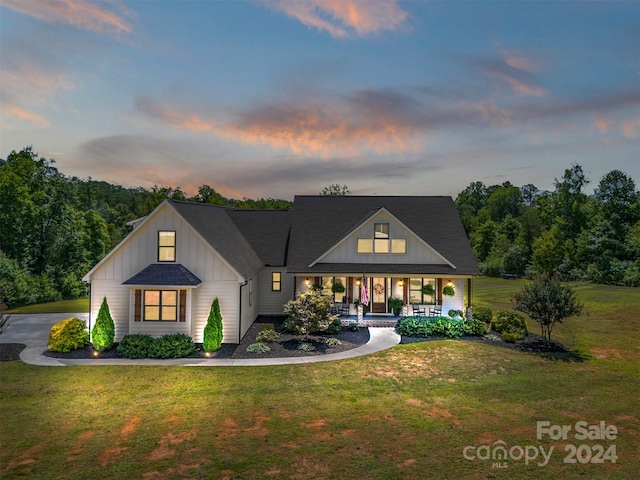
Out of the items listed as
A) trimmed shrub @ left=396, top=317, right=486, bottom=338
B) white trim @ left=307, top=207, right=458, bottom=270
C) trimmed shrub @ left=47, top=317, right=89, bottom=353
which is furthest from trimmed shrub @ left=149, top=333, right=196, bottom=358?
trimmed shrub @ left=396, top=317, right=486, bottom=338

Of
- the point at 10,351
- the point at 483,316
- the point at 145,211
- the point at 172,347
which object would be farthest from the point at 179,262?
the point at 145,211

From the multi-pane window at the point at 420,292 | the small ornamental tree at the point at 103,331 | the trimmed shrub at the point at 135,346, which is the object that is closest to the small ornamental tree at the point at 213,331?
the trimmed shrub at the point at 135,346

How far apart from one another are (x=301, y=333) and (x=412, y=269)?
871cm

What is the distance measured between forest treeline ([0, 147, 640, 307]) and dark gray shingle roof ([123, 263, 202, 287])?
553 inches

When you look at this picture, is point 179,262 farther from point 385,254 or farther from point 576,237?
point 576,237

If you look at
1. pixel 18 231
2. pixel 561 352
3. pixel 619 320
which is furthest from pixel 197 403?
pixel 18 231

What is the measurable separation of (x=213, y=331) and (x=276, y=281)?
939 cm

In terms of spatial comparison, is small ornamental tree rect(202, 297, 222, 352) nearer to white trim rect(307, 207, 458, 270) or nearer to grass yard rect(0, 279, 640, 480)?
grass yard rect(0, 279, 640, 480)

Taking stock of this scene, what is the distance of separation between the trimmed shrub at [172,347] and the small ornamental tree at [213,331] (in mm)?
744

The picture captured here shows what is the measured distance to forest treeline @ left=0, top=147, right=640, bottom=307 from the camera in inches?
1512

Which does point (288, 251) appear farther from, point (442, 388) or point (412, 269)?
point (442, 388)

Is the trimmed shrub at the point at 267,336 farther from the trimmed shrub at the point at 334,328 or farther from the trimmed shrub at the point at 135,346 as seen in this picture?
the trimmed shrub at the point at 135,346

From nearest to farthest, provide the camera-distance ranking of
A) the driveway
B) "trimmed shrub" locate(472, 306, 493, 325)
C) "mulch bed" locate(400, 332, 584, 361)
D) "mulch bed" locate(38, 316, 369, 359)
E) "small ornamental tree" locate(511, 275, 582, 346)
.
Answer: the driveway → "mulch bed" locate(38, 316, 369, 359) → "mulch bed" locate(400, 332, 584, 361) → "small ornamental tree" locate(511, 275, 582, 346) → "trimmed shrub" locate(472, 306, 493, 325)

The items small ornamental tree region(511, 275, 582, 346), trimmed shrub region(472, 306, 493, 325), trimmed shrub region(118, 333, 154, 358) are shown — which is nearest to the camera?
trimmed shrub region(118, 333, 154, 358)
